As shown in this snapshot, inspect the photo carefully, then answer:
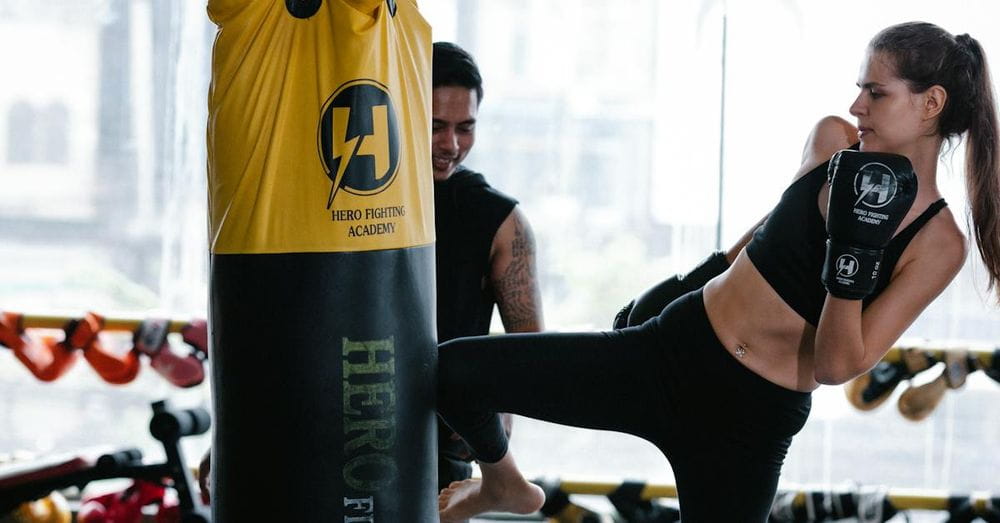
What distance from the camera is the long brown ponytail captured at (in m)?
1.86

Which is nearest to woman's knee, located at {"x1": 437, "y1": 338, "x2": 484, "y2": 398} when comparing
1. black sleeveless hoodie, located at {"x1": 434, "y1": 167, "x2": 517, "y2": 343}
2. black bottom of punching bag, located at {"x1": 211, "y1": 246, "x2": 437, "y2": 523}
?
black bottom of punching bag, located at {"x1": 211, "y1": 246, "x2": 437, "y2": 523}

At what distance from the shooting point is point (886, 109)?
187 centimetres

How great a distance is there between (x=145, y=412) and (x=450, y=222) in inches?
97.7

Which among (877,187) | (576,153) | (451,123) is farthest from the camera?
(576,153)

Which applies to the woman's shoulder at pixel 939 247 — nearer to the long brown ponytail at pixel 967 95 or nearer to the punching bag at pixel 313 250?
the long brown ponytail at pixel 967 95

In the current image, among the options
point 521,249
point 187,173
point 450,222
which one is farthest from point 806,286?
point 187,173

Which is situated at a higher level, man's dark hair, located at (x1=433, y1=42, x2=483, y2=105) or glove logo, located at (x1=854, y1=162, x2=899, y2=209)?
man's dark hair, located at (x1=433, y1=42, x2=483, y2=105)

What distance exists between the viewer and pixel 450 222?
92.3 inches

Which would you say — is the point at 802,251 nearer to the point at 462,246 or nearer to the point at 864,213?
the point at 864,213

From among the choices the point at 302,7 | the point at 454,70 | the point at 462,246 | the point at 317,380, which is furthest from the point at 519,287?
the point at 302,7

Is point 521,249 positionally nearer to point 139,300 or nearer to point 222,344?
point 222,344

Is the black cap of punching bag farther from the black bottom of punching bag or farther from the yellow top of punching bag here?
the black bottom of punching bag

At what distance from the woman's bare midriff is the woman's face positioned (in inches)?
12.9

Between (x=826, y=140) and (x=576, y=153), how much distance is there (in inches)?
68.2
